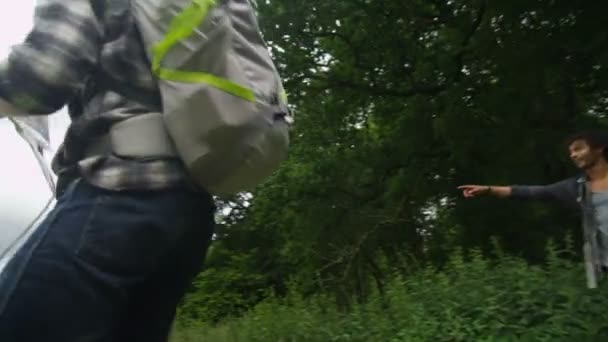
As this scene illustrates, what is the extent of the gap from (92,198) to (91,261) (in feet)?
0.40

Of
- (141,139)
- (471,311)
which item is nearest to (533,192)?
(471,311)

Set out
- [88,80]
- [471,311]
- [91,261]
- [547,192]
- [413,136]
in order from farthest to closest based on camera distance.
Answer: [413,136] → [471,311] → [547,192] → [88,80] → [91,261]

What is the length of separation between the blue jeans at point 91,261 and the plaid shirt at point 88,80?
4 centimetres

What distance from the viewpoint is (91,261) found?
173cm

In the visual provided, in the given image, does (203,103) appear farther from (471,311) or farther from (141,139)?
(471,311)

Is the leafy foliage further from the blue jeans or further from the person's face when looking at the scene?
the blue jeans

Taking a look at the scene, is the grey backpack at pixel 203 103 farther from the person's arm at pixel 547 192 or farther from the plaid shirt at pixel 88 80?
the person's arm at pixel 547 192

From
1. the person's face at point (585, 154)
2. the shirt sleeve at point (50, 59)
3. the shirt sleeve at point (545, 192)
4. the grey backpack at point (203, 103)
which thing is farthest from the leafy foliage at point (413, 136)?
the shirt sleeve at point (50, 59)

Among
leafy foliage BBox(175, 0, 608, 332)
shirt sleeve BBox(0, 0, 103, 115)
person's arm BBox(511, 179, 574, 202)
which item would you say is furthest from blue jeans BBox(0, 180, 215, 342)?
leafy foliage BBox(175, 0, 608, 332)

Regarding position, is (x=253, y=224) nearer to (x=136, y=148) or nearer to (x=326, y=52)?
(x=326, y=52)

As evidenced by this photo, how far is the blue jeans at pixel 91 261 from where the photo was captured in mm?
1721

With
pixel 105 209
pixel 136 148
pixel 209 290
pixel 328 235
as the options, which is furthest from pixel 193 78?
pixel 209 290

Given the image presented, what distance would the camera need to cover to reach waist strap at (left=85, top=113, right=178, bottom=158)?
179 cm

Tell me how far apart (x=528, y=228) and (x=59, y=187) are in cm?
885
